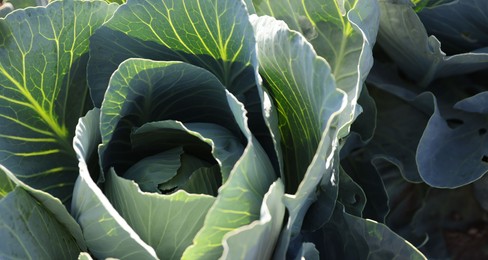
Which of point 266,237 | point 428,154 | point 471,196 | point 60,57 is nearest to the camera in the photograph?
point 266,237

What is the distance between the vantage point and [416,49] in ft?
3.29

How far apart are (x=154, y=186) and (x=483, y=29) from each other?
586 millimetres

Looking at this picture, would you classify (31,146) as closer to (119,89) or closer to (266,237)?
(119,89)

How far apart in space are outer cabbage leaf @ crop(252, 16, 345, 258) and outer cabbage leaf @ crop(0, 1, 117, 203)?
8.9 inches

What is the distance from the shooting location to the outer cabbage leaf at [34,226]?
73 cm

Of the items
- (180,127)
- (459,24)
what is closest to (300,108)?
(180,127)

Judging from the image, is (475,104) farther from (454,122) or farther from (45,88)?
(45,88)

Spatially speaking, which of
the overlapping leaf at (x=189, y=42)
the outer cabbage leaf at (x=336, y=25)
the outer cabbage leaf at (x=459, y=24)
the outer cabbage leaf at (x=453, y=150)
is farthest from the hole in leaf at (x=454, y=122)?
the overlapping leaf at (x=189, y=42)

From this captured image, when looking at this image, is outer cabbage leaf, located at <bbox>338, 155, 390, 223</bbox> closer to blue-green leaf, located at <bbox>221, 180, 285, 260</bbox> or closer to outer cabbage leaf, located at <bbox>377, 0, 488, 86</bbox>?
outer cabbage leaf, located at <bbox>377, 0, 488, 86</bbox>

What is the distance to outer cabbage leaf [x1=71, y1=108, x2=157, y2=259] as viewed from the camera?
674mm

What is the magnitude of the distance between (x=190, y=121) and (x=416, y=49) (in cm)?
36

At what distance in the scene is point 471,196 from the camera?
1.12 m

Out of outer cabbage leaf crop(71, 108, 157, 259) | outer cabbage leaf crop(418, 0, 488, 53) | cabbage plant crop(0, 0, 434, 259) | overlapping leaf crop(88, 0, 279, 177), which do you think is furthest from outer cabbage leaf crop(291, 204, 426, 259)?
outer cabbage leaf crop(418, 0, 488, 53)

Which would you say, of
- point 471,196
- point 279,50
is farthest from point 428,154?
point 279,50
